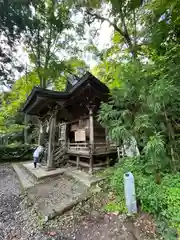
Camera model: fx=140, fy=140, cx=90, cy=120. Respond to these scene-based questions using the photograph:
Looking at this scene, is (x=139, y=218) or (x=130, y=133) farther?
(x=130, y=133)

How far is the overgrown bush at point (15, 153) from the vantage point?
10.4 metres

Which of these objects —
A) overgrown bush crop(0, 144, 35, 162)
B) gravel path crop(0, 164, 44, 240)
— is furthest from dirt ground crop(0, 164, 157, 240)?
overgrown bush crop(0, 144, 35, 162)

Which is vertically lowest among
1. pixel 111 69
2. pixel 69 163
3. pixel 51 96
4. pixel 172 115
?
pixel 69 163

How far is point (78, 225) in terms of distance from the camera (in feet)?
9.41

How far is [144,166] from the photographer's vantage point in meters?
3.43

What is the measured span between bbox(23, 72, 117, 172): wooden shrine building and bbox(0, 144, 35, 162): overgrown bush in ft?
15.2

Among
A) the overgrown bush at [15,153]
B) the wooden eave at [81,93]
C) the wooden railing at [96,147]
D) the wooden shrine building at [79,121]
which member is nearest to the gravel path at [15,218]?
the wooden shrine building at [79,121]

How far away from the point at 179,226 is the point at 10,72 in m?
10.5

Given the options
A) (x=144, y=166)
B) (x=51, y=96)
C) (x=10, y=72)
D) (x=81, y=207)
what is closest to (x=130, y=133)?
(x=144, y=166)

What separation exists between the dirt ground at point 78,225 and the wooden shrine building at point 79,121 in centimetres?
229

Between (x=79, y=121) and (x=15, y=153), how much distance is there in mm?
7112

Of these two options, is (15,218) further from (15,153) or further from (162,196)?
(15,153)

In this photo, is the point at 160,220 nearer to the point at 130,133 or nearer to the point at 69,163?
the point at 130,133

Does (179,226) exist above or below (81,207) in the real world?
above
